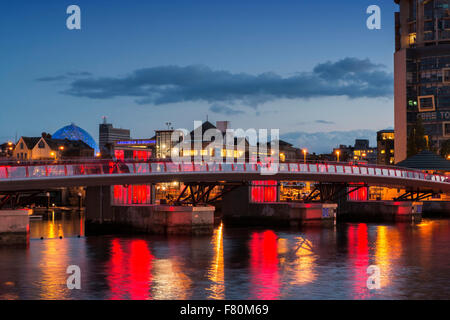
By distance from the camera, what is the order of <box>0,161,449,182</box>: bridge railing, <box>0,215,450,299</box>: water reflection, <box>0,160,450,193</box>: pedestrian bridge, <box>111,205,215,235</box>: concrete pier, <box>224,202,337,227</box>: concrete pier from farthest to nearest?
<box>224,202,337,227</box>: concrete pier < <box>111,205,215,235</box>: concrete pier < <box>0,160,450,193</box>: pedestrian bridge < <box>0,161,449,182</box>: bridge railing < <box>0,215,450,299</box>: water reflection

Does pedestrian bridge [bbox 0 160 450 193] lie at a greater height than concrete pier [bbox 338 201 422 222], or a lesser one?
greater

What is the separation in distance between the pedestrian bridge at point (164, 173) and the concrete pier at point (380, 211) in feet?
23.5

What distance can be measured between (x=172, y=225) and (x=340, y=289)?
31685 millimetres

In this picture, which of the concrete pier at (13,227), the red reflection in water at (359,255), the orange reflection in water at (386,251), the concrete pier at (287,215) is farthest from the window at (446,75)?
the concrete pier at (13,227)

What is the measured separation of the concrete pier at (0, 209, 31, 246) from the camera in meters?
50.8

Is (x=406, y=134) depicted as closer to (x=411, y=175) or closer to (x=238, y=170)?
(x=411, y=175)

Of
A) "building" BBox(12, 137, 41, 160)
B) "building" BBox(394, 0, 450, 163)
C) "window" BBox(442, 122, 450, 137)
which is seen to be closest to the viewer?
"building" BBox(12, 137, 41, 160)

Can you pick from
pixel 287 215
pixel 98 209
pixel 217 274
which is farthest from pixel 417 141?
pixel 217 274

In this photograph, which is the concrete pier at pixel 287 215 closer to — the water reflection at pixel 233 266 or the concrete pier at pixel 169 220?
the water reflection at pixel 233 266

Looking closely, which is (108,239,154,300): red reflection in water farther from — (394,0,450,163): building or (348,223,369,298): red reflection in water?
(394,0,450,163): building

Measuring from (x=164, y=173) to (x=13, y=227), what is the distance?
570 inches

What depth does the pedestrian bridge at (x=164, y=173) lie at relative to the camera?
5184 cm

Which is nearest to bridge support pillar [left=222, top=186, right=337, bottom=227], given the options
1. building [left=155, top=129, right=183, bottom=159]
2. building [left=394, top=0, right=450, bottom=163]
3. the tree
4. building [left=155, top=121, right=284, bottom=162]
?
building [left=155, top=121, right=284, bottom=162]

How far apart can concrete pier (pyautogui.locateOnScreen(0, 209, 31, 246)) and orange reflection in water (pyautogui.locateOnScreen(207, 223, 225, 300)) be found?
15.5m
